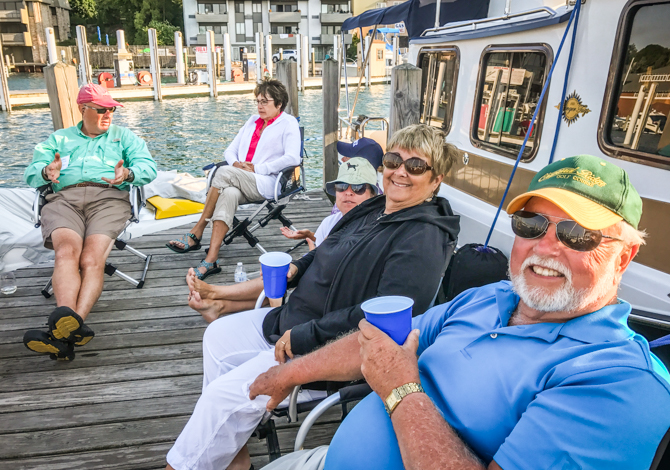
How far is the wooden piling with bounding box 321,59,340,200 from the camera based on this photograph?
243 inches

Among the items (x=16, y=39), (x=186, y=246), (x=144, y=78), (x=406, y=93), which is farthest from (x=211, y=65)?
(x=16, y=39)

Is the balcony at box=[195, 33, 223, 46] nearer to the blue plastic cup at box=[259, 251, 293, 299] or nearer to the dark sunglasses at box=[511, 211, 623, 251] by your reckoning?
the blue plastic cup at box=[259, 251, 293, 299]

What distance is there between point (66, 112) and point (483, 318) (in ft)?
16.1

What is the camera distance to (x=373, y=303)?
1.42 metres

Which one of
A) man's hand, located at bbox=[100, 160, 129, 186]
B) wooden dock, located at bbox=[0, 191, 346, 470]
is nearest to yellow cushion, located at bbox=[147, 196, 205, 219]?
wooden dock, located at bbox=[0, 191, 346, 470]

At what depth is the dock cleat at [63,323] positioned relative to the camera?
2612mm

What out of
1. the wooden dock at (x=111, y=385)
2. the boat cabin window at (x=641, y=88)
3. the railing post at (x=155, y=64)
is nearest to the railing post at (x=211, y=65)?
the railing post at (x=155, y=64)

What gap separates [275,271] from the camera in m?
2.05

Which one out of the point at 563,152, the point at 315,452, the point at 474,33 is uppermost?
the point at 474,33

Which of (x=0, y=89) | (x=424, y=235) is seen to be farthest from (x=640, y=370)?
(x=0, y=89)

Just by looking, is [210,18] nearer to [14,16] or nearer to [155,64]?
[14,16]

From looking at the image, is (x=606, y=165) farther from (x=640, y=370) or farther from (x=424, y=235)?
(x=424, y=235)

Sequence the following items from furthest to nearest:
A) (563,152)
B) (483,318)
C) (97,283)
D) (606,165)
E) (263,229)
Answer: (263,229) → (97,283) → (563,152) → (483,318) → (606,165)

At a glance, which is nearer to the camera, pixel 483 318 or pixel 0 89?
pixel 483 318
